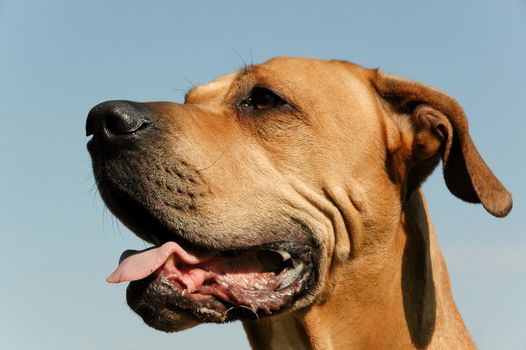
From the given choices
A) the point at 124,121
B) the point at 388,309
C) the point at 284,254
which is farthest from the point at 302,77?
the point at 388,309

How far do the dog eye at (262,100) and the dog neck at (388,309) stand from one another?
118cm

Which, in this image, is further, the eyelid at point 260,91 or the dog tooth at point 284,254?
the eyelid at point 260,91

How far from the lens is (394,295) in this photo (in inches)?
183

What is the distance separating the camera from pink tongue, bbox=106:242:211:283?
163 inches

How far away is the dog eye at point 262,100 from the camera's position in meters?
4.88

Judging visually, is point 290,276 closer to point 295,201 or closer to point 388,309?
point 295,201

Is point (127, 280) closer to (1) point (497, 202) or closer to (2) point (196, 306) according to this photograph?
(2) point (196, 306)

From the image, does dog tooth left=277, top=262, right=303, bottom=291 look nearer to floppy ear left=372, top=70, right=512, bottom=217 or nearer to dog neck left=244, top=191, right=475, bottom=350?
dog neck left=244, top=191, right=475, bottom=350

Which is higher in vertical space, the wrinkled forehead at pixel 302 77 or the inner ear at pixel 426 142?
the wrinkled forehead at pixel 302 77

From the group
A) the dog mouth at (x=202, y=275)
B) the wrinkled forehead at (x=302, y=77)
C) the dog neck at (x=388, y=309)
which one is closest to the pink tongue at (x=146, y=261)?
the dog mouth at (x=202, y=275)

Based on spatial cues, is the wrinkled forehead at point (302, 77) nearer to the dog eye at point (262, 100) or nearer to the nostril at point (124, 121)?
the dog eye at point (262, 100)

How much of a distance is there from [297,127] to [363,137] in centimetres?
46

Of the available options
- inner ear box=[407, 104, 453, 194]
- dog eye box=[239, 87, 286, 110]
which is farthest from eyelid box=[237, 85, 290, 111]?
inner ear box=[407, 104, 453, 194]

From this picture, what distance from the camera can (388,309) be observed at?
4.60 metres
